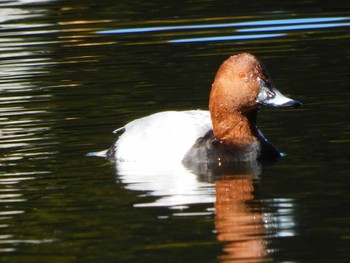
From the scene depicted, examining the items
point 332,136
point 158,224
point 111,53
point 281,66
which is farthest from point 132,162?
point 111,53

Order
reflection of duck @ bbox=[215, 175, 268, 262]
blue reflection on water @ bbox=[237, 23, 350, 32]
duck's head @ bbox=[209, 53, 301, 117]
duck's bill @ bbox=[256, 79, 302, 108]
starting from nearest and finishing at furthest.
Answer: reflection of duck @ bbox=[215, 175, 268, 262], duck's bill @ bbox=[256, 79, 302, 108], duck's head @ bbox=[209, 53, 301, 117], blue reflection on water @ bbox=[237, 23, 350, 32]

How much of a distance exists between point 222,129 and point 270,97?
21.0 inches

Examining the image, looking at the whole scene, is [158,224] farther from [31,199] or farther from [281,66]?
[281,66]

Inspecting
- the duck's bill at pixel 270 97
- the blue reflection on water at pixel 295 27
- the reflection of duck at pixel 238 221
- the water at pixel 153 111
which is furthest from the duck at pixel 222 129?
the blue reflection on water at pixel 295 27

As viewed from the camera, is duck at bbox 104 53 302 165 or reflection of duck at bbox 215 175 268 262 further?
duck at bbox 104 53 302 165

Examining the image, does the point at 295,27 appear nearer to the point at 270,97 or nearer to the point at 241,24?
the point at 241,24

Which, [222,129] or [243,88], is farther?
[222,129]

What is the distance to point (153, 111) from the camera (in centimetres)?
1280

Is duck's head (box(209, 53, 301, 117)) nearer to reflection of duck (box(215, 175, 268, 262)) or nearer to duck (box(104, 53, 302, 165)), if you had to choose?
duck (box(104, 53, 302, 165))

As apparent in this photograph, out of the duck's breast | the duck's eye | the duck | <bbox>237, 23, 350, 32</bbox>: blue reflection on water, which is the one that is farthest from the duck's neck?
<bbox>237, 23, 350, 32</bbox>: blue reflection on water

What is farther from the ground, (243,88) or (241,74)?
(241,74)

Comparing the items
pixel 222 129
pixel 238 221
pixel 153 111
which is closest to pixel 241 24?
pixel 153 111

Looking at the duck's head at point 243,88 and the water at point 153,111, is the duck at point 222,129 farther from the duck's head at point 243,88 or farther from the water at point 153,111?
the water at point 153,111

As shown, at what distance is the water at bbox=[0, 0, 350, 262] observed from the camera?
26.2ft
